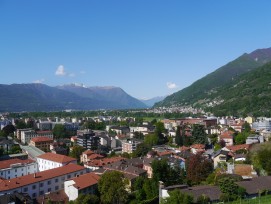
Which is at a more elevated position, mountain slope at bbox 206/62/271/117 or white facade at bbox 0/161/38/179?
mountain slope at bbox 206/62/271/117

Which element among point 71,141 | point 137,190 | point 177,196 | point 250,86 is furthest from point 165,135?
point 250,86

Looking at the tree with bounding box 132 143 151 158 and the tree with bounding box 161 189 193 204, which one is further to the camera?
the tree with bounding box 132 143 151 158

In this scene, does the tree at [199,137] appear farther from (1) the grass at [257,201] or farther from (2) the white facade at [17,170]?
(1) the grass at [257,201]

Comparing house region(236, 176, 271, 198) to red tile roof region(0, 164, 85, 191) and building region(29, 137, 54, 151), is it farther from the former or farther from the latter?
building region(29, 137, 54, 151)

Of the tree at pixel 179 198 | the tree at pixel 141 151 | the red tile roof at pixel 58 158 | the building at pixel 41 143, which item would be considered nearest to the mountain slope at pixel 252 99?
the tree at pixel 141 151

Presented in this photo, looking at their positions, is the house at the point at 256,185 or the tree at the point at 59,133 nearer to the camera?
the house at the point at 256,185

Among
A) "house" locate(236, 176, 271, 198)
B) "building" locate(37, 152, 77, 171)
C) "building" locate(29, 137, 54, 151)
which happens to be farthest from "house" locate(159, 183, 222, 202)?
"building" locate(29, 137, 54, 151)
